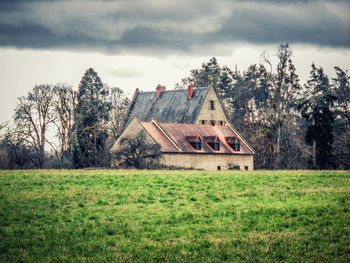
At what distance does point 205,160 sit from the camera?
58219 mm

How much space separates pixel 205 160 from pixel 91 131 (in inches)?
566

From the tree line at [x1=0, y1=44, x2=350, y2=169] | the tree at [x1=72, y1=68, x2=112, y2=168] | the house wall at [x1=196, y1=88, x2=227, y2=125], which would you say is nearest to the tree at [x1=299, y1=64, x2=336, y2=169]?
the tree line at [x1=0, y1=44, x2=350, y2=169]

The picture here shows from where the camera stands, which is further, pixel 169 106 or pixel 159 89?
pixel 159 89

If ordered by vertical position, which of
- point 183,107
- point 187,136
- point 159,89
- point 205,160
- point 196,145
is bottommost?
point 205,160

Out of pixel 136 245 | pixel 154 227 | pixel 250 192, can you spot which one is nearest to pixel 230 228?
pixel 154 227

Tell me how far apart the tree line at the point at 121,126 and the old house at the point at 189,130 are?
3.64 m

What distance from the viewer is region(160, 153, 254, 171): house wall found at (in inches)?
2139

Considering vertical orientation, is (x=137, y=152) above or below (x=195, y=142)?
below

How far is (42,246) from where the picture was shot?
13.4 metres

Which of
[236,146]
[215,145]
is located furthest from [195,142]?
[236,146]

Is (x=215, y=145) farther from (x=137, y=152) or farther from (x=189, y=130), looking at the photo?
(x=137, y=152)

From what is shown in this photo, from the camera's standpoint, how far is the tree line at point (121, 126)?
2045 inches

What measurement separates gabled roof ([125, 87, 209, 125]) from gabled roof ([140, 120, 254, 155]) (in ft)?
23.7

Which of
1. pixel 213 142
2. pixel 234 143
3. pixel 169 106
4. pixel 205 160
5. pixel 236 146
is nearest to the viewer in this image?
pixel 205 160
